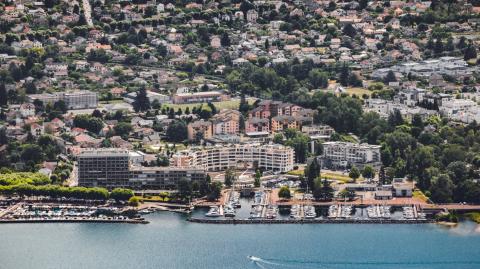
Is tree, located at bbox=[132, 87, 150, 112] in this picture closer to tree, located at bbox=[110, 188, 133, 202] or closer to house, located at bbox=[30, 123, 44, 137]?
house, located at bbox=[30, 123, 44, 137]

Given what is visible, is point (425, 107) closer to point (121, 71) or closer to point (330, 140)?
point (330, 140)

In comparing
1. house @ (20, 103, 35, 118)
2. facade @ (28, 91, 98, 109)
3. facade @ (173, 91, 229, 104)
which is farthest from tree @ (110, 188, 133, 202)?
facade @ (173, 91, 229, 104)

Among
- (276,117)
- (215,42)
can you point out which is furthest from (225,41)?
(276,117)

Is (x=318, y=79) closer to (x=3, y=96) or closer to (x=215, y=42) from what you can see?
(x=215, y=42)

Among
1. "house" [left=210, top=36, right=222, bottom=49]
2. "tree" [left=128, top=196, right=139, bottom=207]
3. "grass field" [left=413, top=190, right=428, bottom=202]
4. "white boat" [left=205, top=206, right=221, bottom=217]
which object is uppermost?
"house" [left=210, top=36, right=222, bottom=49]

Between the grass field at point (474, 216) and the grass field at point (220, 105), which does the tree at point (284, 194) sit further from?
the grass field at point (220, 105)

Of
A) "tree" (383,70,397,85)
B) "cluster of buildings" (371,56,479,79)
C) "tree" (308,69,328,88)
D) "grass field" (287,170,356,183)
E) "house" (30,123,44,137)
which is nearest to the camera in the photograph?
"grass field" (287,170,356,183)

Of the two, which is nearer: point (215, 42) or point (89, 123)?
point (89, 123)

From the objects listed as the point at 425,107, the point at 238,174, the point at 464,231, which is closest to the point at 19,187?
the point at 238,174
